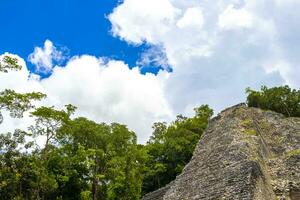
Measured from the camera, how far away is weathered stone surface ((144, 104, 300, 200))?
15.9 meters

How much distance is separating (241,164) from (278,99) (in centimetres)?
1525

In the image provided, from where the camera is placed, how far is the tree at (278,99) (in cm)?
3019

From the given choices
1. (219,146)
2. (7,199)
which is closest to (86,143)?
(7,199)

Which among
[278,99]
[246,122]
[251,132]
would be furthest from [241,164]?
[278,99]

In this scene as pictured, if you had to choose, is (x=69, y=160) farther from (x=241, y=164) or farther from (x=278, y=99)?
(x=278, y=99)

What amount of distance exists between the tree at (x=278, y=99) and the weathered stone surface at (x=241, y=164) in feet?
19.0

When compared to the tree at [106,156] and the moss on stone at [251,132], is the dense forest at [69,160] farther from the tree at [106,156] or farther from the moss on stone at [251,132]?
the moss on stone at [251,132]

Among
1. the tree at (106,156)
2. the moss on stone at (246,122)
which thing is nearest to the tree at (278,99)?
the moss on stone at (246,122)

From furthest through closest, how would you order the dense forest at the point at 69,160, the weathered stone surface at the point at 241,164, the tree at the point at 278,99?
the tree at the point at 278,99 < the dense forest at the point at 69,160 < the weathered stone surface at the point at 241,164

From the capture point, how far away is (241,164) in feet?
55.1

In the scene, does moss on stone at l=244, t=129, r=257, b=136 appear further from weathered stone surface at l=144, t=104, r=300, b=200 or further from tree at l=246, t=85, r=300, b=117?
tree at l=246, t=85, r=300, b=117

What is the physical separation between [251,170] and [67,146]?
1126 centimetres

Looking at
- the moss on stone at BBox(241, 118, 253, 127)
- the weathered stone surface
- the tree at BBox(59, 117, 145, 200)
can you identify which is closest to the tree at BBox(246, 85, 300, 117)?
the weathered stone surface

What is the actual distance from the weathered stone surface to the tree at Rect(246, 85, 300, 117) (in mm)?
5795
